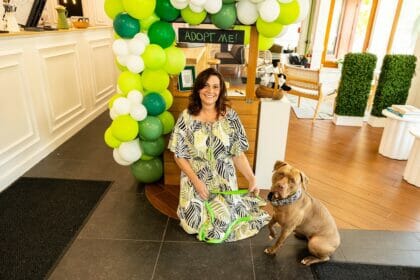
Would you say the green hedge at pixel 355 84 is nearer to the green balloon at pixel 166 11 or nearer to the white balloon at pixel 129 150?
the green balloon at pixel 166 11

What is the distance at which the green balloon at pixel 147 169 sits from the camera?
254cm

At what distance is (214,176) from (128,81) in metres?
0.92

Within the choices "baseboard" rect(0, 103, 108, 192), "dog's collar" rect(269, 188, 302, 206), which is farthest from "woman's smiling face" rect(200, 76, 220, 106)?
"baseboard" rect(0, 103, 108, 192)

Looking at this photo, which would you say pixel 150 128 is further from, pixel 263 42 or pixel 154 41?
pixel 263 42

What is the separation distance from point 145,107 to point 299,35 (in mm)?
5950

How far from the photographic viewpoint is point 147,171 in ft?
8.35

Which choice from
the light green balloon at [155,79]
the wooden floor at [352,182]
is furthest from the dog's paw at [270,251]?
the light green balloon at [155,79]

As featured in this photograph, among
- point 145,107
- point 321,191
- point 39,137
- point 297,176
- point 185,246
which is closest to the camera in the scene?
point 297,176

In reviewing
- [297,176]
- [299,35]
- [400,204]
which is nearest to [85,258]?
[297,176]

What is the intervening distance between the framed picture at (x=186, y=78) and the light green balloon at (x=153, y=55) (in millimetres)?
380

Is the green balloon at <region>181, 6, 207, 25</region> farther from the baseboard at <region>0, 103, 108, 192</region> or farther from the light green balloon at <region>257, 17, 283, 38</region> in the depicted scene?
the baseboard at <region>0, 103, 108, 192</region>

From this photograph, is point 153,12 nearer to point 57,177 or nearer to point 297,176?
point 297,176

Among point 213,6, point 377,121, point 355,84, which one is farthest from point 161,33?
point 377,121

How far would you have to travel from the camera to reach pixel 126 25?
6.57ft
